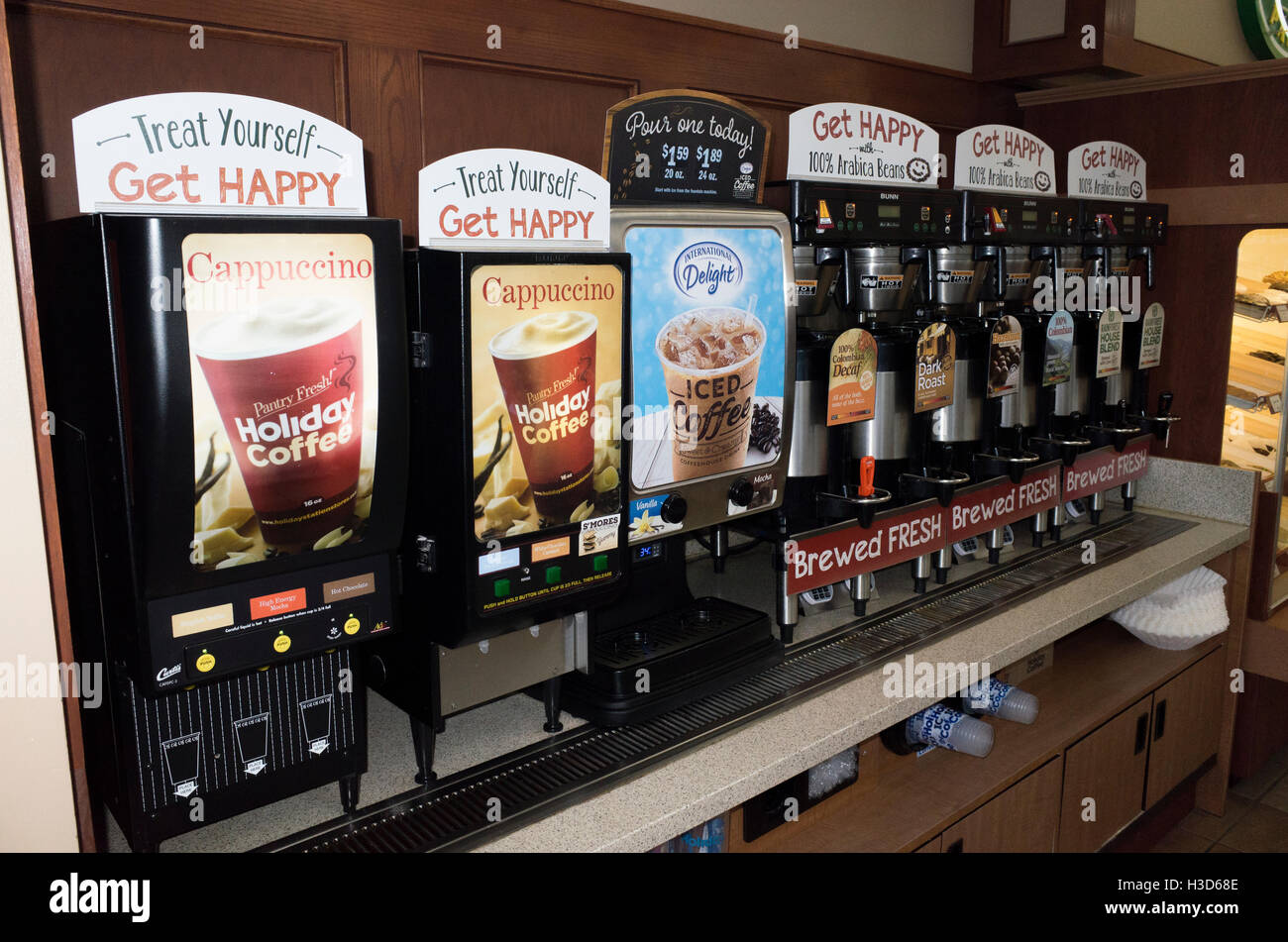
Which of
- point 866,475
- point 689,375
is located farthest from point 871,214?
point 689,375

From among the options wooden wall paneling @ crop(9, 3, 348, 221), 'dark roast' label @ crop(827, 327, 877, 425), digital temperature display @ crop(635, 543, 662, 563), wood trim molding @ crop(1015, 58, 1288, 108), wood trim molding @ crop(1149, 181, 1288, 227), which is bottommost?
digital temperature display @ crop(635, 543, 662, 563)

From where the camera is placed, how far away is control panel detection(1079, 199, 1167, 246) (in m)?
3.01

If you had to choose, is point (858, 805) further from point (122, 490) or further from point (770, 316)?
point (122, 490)

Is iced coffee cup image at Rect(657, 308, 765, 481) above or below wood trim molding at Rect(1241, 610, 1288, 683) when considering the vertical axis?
above

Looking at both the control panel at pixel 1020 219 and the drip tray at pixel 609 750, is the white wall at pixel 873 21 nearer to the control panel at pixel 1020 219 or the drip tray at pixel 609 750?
the control panel at pixel 1020 219

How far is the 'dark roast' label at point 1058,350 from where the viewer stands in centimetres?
280

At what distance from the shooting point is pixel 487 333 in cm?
146

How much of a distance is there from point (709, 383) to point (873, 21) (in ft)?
6.32

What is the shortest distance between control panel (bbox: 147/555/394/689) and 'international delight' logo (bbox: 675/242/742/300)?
0.76 meters

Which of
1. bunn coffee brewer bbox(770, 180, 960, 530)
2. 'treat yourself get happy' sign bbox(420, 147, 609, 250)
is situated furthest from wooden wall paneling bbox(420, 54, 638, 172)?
'treat yourself get happy' sign bbox(420, 147, 609, 250)

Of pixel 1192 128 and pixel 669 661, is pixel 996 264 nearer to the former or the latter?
Answer: pixel 1192 128

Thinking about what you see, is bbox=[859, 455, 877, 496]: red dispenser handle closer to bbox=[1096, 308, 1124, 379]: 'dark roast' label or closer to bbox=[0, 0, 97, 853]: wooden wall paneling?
bbox=[1096, 308, 1124, 379]: 'dark roast' label
